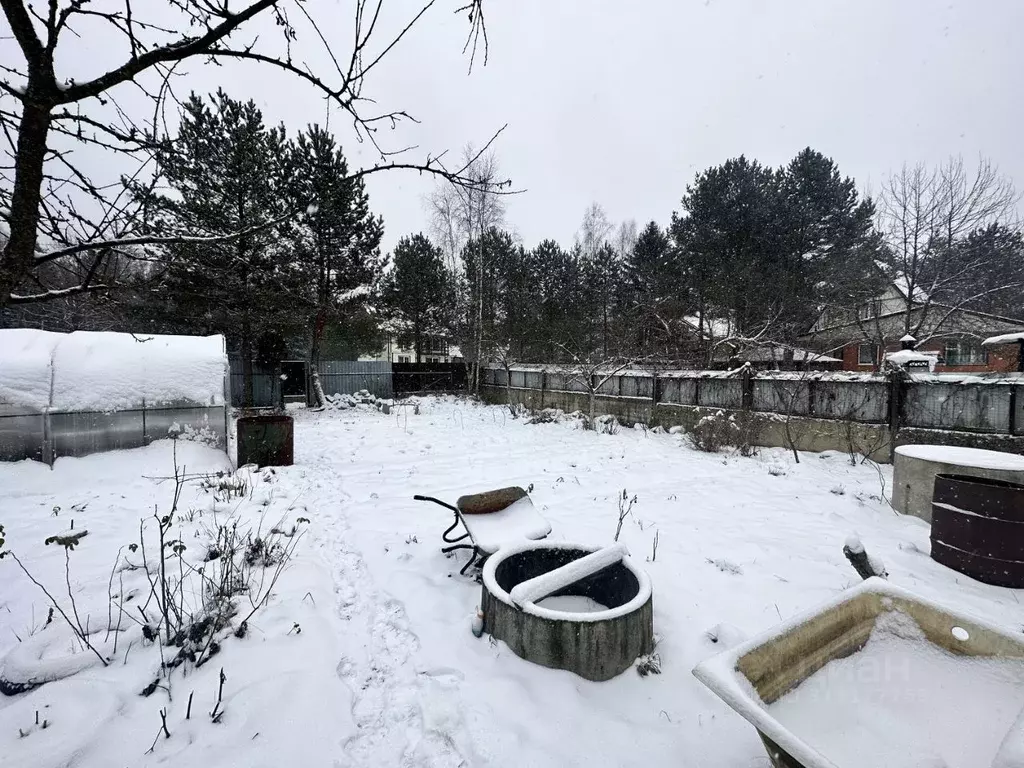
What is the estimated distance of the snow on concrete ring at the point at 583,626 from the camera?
2.35 metres

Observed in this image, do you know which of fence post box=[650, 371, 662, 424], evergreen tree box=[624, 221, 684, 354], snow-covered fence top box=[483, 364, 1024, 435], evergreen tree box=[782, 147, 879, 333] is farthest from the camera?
evergreen tree box=[624, 221, 684, 354]

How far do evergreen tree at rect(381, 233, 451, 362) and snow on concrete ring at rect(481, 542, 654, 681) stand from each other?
18929 mm

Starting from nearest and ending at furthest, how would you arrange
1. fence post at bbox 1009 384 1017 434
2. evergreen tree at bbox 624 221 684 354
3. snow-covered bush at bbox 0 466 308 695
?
snow-covered bush at bbox 0 466 308 695 → fence post at bbox 1009 384 1017 434 → evergreen tree at bbox 624 221 684 354

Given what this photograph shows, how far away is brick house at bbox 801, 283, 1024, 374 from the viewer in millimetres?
13625

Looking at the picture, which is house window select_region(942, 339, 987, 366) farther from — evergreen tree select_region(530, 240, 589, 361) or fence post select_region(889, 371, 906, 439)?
fence post select_region(889, 371, 906, 439)

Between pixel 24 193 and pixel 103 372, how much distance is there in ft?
23.8

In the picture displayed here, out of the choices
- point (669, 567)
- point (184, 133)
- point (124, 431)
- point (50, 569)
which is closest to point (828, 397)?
point (669, 567)

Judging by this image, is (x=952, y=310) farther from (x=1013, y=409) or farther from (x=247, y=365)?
(x=247, y=365)

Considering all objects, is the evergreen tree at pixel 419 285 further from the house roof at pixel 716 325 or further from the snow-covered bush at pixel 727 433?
the snow-covered bush at pixel 727 433

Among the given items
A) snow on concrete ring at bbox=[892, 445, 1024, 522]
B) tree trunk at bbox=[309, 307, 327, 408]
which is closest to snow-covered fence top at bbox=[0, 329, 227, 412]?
tree trunk at bbox=[309, 307, 327, 408]

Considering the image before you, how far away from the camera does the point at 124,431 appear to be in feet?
22.0

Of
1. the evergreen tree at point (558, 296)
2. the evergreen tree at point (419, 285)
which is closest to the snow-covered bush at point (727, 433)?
the evergreen tree at point (558, 296)

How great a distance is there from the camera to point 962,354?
66.1 feet

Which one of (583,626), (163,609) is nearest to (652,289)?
(583,626)
